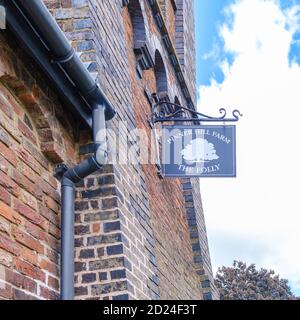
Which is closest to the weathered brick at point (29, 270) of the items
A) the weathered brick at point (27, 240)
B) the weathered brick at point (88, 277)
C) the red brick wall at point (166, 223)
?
the weathered brick at point (27, 240)

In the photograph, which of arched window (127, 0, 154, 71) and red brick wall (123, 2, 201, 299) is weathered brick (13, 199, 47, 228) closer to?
red brick wall (123, 2, 201, 299)

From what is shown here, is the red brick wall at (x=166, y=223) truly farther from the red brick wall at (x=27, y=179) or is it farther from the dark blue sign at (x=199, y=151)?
the red brick wall at (x=27, y=179)

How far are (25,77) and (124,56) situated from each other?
7.13ft

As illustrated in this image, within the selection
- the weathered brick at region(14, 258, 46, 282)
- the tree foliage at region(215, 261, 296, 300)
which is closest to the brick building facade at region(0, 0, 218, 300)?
the weathered brick at region(14, 258, 46, 282)

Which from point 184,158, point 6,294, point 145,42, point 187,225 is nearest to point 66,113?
point 6,294

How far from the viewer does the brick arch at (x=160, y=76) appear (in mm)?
8398

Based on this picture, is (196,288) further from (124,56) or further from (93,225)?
(93,225)

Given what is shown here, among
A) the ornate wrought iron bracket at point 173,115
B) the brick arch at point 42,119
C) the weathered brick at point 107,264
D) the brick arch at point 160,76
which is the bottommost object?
the weathered brick at point 107,264

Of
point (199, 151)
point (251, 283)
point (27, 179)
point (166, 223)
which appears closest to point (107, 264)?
point (27, 179)

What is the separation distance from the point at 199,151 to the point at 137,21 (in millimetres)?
2088

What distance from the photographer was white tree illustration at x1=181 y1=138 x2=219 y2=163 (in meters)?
6.24

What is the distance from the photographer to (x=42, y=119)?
406 centimetres

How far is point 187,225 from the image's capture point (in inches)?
356

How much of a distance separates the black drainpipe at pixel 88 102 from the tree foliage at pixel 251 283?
1119 inches
